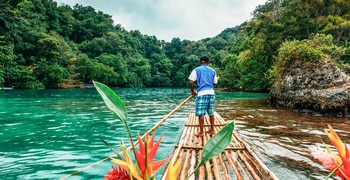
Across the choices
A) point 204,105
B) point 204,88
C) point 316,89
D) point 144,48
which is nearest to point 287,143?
point 204,105

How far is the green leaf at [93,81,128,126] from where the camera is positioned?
1.88 feet

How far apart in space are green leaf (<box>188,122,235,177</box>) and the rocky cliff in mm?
8597

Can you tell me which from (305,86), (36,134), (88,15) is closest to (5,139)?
(36,134)

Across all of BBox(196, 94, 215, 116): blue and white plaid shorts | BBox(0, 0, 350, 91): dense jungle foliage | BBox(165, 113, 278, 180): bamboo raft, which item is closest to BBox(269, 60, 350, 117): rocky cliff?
BBox(0, 0, 350, 91): dense jungle foliage

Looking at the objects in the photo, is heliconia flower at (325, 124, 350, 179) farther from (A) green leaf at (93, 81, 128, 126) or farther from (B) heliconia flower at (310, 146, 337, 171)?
(A) green leaf at (93, 81, 128, 126)

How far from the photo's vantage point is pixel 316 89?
8.49 meters

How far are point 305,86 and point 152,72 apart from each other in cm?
4598

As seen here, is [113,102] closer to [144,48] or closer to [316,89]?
[316,89]

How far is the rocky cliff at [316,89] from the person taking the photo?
7.70m

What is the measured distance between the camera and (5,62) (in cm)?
2542

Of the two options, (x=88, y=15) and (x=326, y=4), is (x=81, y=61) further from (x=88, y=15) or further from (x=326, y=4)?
(x=326, y=4)

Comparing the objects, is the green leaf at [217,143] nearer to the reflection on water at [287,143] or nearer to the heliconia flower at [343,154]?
the heliconia flower at [343,154]

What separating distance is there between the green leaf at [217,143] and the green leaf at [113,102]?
0.72 ft

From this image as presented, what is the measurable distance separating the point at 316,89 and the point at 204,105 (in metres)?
6.05
